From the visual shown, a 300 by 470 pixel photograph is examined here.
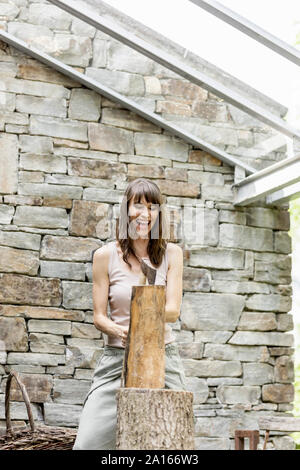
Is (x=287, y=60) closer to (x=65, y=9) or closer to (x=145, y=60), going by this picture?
(x=145, y=60)

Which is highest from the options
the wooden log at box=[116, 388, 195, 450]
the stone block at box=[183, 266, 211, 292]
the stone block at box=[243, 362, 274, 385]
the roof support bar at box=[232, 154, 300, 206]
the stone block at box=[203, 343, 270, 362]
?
the roof support bar at box=[232, 154, 300, 206]

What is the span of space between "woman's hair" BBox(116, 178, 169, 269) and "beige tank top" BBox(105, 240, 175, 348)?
3 centimetres

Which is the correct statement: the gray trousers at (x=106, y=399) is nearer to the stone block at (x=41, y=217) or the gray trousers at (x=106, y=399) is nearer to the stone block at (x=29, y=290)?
the stone block at (x=29, y=290)

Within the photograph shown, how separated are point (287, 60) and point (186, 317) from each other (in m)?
1.70

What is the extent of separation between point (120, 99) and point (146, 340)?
8.07ft

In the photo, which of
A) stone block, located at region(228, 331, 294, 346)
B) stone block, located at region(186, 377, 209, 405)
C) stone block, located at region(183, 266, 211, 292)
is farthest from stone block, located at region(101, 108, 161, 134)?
stone block, located at region(186, 377, 209, 405)

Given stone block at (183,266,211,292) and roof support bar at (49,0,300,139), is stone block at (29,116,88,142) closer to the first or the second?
roof support bar at (49,0,300,139)

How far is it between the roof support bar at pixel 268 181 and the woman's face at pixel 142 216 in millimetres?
1566

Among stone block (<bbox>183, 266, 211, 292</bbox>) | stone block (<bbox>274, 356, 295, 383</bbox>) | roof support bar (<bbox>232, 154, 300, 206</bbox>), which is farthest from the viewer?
stone block (<bbox>274, 356, 295, 383</bbox>)

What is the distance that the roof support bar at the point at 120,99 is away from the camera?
15.5 feet

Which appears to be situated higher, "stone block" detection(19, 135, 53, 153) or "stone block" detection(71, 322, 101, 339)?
"stone block" detection(19, 135, 53, 153)

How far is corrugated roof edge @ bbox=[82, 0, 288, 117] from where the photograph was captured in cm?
439

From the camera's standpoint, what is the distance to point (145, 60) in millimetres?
4535
